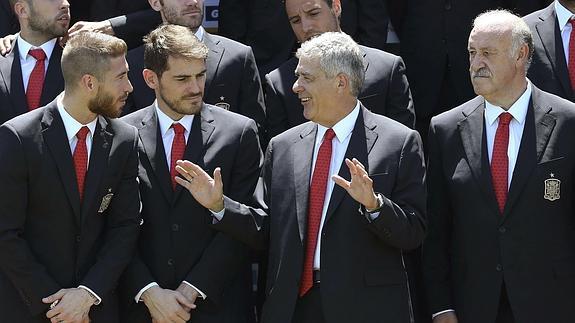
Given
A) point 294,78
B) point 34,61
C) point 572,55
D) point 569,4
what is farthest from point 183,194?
point 569,4

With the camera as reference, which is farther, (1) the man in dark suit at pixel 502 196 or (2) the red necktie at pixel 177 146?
(2) the red necktie at pixel 177 146

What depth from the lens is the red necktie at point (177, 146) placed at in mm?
6254

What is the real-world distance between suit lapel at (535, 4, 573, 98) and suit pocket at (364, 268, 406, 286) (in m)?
1.69

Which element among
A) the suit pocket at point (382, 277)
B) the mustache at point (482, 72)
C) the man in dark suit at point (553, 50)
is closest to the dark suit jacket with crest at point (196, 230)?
the suit pocket at point (382, 277)

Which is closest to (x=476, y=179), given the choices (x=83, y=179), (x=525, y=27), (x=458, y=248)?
(x=458, y=248)

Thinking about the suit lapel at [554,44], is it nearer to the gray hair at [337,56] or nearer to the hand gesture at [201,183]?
the gray hair at [337,56]

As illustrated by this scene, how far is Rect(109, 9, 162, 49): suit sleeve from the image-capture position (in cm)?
765

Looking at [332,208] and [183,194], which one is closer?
[332,208]

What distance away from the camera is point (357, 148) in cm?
596

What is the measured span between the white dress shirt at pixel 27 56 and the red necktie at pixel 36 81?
0.9 inches

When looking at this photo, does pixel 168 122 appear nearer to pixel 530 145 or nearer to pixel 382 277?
pixel 382 277

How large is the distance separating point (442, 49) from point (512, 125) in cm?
179

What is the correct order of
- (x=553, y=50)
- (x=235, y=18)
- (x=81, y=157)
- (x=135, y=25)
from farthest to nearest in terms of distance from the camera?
(x=235, y=18) < (x=135, y=25) < (x=553, y=50) < (x=81, y=157)

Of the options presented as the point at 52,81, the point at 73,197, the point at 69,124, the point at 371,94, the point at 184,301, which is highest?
the point at 69,124
